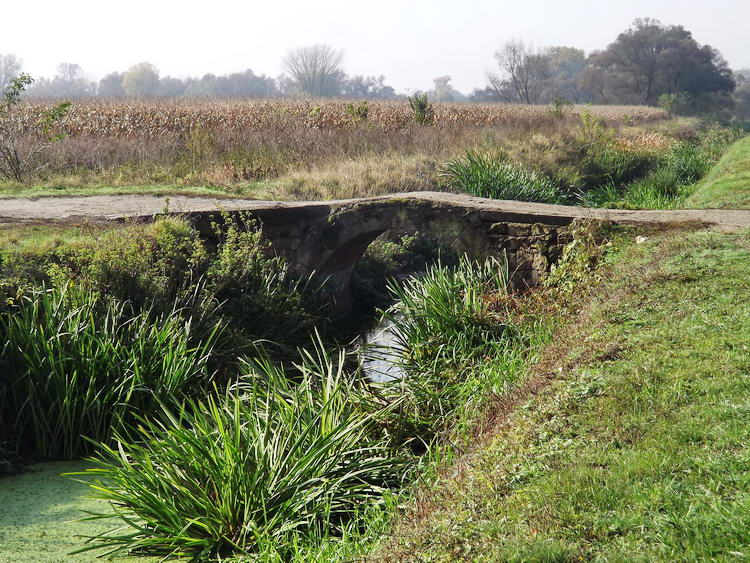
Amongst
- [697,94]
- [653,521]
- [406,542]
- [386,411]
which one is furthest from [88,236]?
[697,94]

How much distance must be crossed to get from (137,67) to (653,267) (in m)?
105

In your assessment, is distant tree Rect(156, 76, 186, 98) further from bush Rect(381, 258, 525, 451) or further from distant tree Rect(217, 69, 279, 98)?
bush Rect(381, 258, 525, 451)

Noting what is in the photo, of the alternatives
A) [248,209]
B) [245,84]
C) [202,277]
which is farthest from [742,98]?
[202,277]

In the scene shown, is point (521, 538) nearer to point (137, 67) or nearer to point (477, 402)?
point (477, 402)

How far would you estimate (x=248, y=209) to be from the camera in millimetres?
10781

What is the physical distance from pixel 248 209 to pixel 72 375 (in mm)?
4564

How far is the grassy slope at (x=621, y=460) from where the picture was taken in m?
2.93

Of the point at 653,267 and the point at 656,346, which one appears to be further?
the point at 653,267

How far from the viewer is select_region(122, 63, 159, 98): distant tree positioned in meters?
101

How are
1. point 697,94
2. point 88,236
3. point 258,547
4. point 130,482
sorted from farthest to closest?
point 697,94
point 88,236
point 130,482
point 258,547

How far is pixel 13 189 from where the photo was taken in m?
14.2

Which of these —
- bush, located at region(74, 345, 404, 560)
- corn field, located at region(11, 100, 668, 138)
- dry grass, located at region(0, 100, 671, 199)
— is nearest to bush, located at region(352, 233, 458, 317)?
dry grass, located at region(0, 100, 671, 199)

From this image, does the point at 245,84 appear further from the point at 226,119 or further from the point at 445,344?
the point at 445,344

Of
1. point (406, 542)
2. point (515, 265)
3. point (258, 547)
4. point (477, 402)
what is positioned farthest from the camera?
point (515, 265)
